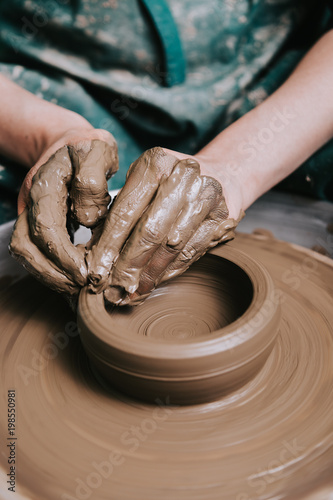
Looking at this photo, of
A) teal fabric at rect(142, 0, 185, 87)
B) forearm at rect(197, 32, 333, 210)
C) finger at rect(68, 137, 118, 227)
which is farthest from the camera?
teal fabric at rect(142, 0, 185, 87)

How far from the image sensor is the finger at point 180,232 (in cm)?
109

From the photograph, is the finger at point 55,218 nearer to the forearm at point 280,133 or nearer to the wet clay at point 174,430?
the wet clay at point 174,430

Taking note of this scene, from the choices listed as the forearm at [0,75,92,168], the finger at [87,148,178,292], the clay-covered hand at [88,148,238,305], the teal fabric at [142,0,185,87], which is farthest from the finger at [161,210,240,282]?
the teal fabric at [142,0,185,87]

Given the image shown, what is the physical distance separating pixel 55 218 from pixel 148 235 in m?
0.23

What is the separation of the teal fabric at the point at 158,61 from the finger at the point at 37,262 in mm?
735

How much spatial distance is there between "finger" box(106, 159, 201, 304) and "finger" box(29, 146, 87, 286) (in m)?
0.09

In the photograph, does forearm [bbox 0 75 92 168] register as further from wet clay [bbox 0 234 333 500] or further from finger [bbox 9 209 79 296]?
wet clay [bbox 0 234 333 500]

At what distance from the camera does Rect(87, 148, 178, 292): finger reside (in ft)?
3.48

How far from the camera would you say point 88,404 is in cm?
100

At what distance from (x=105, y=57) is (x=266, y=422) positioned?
1456mm

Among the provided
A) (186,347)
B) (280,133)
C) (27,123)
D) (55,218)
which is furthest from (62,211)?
(280,133)

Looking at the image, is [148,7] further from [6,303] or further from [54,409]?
[54,409]

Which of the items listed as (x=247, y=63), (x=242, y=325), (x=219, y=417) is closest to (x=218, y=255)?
(x=242, y=325)

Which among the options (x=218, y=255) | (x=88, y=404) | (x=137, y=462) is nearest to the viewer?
(x=137, y=462)
